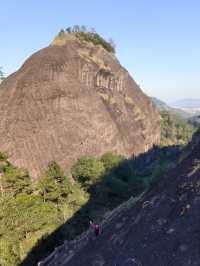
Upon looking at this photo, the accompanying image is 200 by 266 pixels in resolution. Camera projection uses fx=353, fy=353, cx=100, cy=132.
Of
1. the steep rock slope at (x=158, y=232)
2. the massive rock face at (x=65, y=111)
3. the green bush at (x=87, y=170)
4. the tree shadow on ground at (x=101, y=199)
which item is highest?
the massive rock face at (x=65, y=111)

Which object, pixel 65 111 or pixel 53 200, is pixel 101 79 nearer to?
pixel 65 111

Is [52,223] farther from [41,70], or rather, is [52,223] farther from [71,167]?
[41,70]

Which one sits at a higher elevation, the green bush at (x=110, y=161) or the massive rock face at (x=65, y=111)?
the massive rock face at (x=65, y=111)

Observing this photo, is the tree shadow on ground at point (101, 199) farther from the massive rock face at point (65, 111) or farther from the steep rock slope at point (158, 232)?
the massive rock face at point (65, 111)

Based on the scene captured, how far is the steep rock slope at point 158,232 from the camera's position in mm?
19781

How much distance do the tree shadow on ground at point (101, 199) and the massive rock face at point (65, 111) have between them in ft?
28.8

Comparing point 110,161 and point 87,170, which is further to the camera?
point 110,161

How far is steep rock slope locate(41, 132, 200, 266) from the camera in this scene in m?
19.8

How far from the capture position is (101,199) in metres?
50.7

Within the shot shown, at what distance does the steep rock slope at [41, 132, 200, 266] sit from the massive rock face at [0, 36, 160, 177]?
36216 millimetres

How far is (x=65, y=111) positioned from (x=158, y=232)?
1962 inches

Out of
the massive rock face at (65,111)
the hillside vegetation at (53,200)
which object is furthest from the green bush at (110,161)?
the massive rock face at (65,111)

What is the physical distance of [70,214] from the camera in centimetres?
4231

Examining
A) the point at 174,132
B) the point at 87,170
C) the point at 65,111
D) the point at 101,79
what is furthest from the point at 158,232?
the point at 174,132
